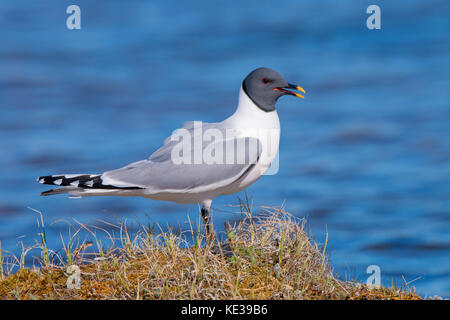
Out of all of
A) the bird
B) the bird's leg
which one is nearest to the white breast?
the bird

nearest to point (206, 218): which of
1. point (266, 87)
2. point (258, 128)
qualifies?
point (258, 128)

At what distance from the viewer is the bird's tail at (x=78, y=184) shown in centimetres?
579

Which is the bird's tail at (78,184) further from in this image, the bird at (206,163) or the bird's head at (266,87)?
the bird's head at (266,87)

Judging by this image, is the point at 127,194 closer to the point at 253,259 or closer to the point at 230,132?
the point at 230,132

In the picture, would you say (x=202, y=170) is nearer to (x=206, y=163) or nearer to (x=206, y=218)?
(x=206, y=163)

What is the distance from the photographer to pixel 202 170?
232 inches

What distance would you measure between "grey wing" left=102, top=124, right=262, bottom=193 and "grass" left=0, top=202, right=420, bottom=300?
40cm

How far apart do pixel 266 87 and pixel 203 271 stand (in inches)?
78.7

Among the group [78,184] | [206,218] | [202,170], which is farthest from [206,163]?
[78,184]

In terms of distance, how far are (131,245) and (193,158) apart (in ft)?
3.29

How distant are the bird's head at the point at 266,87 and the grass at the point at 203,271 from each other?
1043 millimetres

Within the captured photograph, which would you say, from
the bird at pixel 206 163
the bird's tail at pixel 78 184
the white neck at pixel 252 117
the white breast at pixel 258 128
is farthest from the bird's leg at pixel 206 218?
the white neck at pixel 252 117

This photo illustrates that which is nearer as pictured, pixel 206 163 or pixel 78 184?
pixel 78 184

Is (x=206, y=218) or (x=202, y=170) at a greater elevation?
(x=202, y=170)
